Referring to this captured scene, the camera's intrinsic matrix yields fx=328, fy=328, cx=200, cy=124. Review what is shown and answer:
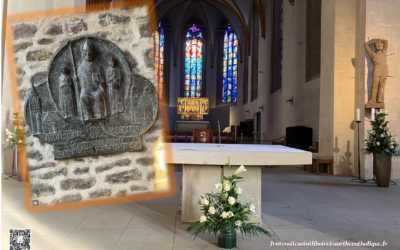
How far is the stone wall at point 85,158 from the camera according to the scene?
4277 mm

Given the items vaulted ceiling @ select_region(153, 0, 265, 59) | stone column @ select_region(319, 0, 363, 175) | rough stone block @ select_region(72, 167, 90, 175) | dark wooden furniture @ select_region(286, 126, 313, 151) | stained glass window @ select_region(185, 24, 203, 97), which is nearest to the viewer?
rough stone block @ select_region(72, 167, 90, 175)

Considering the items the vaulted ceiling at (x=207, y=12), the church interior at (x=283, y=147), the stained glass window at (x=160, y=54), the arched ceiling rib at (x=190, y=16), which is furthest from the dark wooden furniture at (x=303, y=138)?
the arched ceiling rib at (x=190, y=16)

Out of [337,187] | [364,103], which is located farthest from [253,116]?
[337,187]

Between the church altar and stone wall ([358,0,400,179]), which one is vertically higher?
stone wall ([358,0,400,179])

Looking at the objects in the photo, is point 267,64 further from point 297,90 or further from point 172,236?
point 172,236

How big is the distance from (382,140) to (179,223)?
4766mm

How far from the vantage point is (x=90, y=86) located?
4258 mm

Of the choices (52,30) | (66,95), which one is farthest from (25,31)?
(66,95)

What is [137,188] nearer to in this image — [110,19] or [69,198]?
[69,198]

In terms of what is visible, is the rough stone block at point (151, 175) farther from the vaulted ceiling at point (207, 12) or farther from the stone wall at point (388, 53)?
the vaulted ceiling at point (207, 12)

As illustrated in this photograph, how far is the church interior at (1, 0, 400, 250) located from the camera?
3.28m

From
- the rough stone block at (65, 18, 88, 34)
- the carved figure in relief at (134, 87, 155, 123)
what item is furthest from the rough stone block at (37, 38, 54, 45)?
the carved figure in relief at (134, 87, 155, 123)

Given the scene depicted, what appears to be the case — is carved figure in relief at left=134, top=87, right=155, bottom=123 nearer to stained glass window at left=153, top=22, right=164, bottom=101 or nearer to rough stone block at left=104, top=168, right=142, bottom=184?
rough stone block at left=104, top=168, right=142, bottom=184

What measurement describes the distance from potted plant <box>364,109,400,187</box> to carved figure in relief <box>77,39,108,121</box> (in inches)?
204
